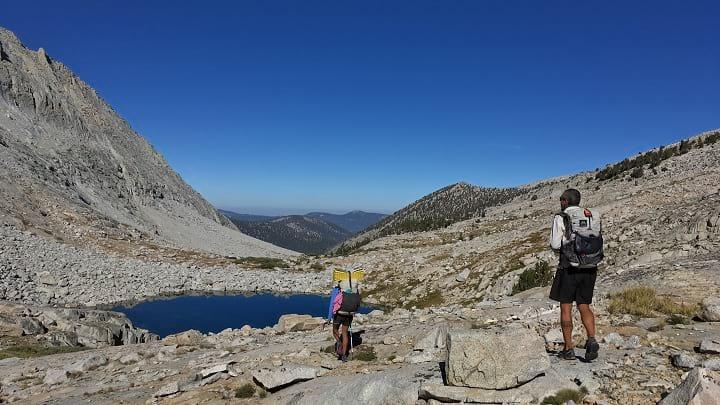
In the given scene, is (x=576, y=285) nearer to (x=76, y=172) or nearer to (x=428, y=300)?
(x=428, y=300)

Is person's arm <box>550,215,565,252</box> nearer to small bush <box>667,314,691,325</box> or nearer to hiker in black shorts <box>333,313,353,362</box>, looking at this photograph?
small bush <box>667,314,691,325</box>

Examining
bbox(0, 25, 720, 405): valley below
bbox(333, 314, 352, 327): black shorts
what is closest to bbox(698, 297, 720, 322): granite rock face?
bbox(0, 25, 720, 405): valley below

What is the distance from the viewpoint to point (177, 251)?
205ft

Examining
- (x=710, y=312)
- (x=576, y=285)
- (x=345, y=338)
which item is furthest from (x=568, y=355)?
(x=345, y=338)

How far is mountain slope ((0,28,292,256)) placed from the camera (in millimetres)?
62312

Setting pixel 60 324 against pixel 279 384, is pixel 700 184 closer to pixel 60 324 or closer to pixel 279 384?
pixel 279 384

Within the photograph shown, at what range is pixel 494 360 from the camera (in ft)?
23.5

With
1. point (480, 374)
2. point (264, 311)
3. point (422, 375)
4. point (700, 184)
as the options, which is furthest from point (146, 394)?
point (700, 184)

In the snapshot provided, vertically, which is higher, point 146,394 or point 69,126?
point 69,126

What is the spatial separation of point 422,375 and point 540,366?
2.20m

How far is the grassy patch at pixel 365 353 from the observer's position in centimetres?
1188

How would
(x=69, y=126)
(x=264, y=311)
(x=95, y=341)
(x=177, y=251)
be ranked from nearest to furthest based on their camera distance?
(x=95, y=341) → (x=264, y=311) → (x=177, y=251) → (x=69, y=126)

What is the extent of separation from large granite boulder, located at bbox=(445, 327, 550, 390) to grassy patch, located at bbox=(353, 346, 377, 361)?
4.80m

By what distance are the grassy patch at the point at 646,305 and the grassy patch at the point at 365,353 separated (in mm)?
7026
